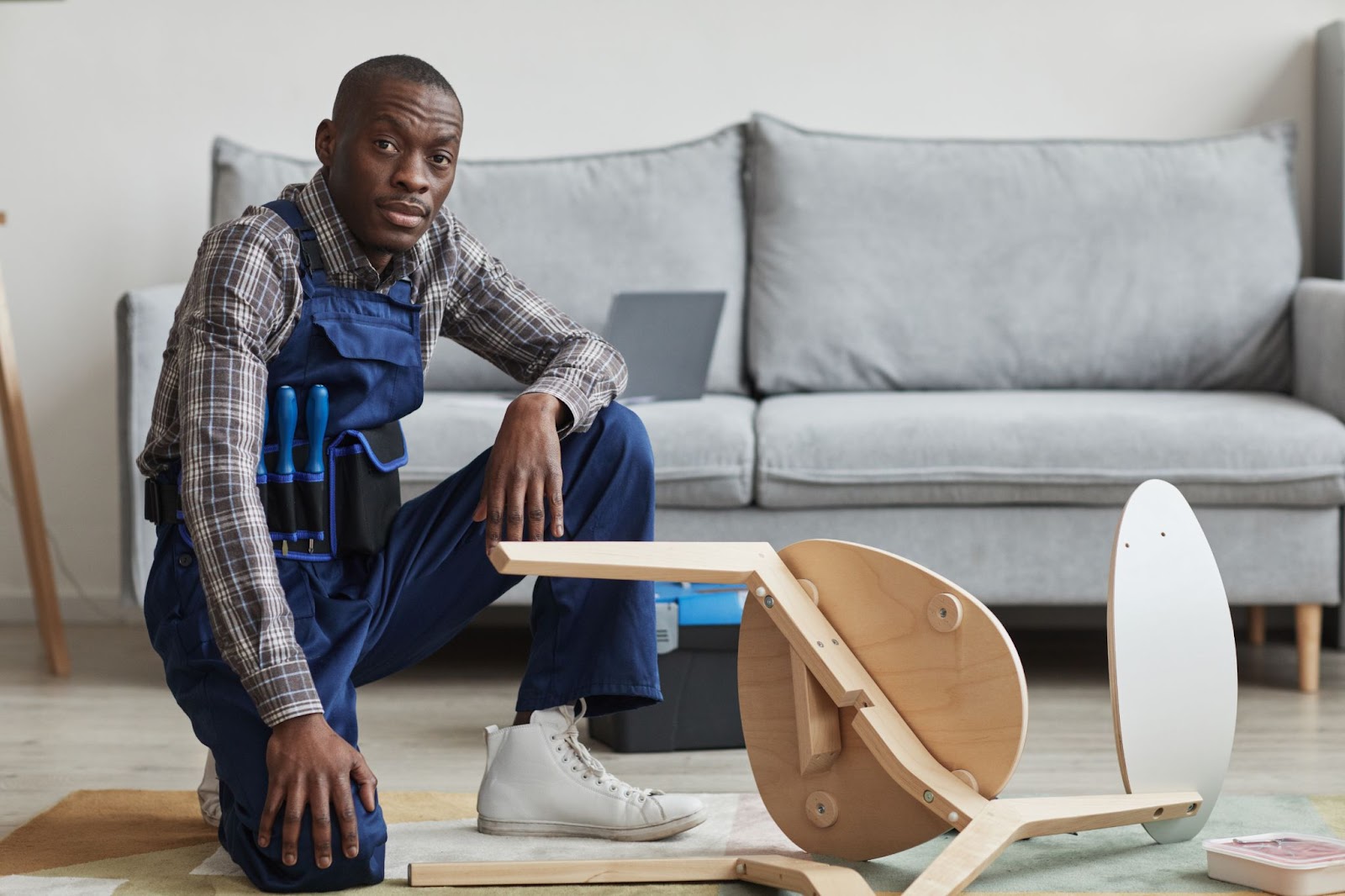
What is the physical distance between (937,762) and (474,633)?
A: 1.71 m

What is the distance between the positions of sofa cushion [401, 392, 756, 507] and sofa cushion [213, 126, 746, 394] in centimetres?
47

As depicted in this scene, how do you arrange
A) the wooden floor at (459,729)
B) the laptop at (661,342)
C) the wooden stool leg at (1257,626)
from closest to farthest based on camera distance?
the wooden floor at (459,729) < the laptop at (661,342) < the wooden stool leg at (1257,626)

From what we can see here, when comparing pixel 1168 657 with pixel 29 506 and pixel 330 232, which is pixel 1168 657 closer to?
pixel 330 232

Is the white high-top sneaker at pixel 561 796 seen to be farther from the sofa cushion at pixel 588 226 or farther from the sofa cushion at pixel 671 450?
the sofa cushion at pixel 588 226

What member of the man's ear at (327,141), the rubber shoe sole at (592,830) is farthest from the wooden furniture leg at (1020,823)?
the man's ear at (327,141)

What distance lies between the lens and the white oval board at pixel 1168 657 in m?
1.45

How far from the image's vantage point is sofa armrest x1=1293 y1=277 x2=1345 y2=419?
8.00ft

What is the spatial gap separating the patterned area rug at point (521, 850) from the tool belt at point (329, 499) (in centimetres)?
33

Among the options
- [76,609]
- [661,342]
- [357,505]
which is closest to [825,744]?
[357,505]

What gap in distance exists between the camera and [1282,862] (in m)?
1.36

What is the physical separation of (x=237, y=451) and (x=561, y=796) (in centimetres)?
52

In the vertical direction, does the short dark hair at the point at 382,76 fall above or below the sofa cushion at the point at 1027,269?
above

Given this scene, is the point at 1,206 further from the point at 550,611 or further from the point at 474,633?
the point at 550,611

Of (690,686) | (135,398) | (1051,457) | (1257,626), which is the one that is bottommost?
(1257,626)
